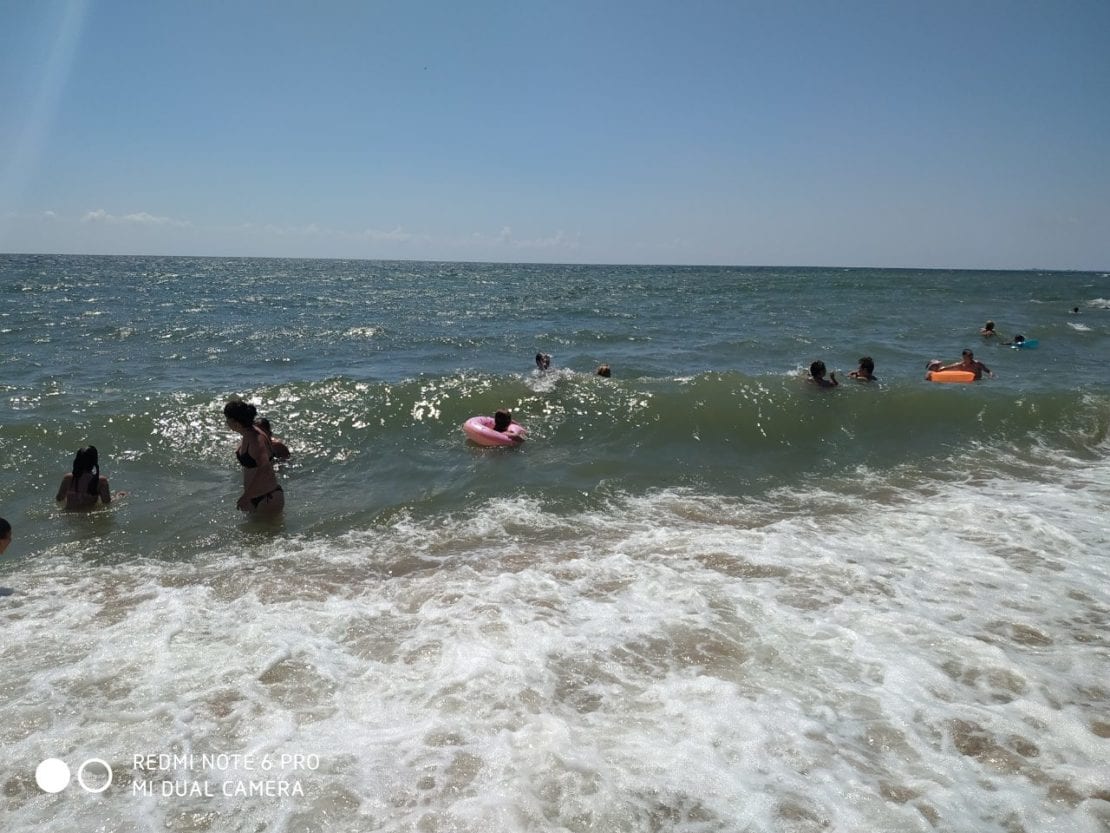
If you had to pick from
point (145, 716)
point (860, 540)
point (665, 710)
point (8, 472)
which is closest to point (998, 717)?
point (665, 710)

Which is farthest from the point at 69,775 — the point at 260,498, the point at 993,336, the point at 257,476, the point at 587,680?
the point at 993,336

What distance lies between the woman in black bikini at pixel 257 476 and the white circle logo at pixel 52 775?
386 cm

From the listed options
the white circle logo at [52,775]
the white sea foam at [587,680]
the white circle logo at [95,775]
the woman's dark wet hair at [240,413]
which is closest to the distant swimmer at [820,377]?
the white sea foam at [587,680]

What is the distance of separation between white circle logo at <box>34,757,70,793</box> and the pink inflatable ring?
24.5 feet

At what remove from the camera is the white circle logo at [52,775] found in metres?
3.51

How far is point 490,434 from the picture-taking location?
10.8 m

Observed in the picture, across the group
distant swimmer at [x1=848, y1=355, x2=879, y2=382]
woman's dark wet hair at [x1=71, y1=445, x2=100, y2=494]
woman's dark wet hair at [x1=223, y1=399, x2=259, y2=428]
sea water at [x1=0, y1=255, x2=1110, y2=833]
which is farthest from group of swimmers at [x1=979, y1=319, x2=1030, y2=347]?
woman's dark wet hair at [x1=71, y1=445, x2=100, y2=494]

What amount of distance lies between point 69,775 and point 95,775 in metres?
0.14

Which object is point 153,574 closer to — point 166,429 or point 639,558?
point 639,558

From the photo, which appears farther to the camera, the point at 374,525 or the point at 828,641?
the point at 374,525

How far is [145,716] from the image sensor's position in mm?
4082

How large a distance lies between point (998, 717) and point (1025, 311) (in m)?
42.8

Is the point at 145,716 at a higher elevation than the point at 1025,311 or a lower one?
lower

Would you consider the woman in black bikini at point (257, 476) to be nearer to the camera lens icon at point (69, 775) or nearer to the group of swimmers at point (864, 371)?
the camera lens icon at point (69, 775)
